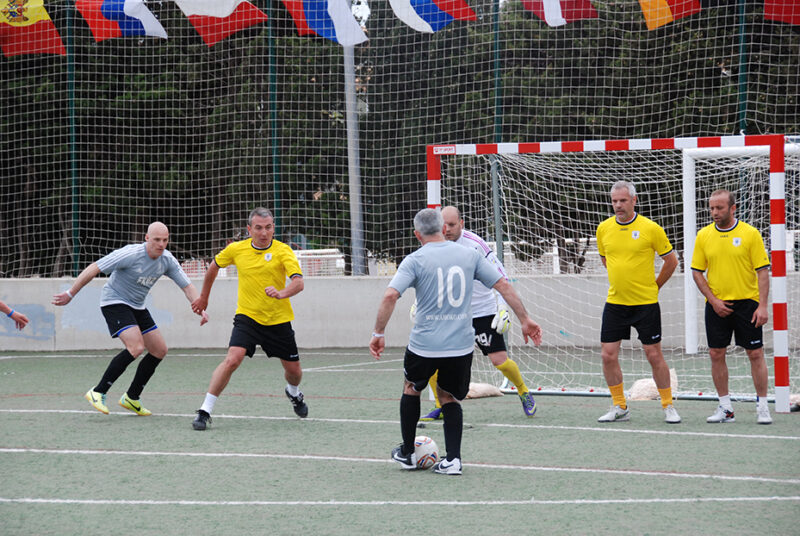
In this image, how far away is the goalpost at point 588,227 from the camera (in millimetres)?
12883

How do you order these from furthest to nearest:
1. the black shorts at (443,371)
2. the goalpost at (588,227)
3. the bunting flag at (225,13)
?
the bunting flag at (225,13), the goalpost at (588,227), the black shorts at (443,371)

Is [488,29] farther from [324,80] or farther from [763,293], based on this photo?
[763,293]

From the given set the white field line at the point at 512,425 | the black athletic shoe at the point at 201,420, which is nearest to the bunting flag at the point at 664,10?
the white field line at the point at 512,425

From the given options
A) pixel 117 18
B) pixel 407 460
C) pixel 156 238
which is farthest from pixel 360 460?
pixel 117 18

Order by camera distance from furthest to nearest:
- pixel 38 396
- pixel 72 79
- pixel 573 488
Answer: pixel 72 79, pixel 38 396, pixel 573 488

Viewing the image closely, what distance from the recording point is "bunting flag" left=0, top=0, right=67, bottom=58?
1614 cm

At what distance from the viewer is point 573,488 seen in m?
6.09

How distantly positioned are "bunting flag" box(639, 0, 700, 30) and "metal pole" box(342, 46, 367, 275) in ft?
15.9

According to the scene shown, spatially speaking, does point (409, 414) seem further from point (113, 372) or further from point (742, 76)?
point (742, 76)

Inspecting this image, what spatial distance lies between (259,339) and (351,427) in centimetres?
114

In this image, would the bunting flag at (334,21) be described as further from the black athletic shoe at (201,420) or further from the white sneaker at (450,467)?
the white sneaker at (450,467)

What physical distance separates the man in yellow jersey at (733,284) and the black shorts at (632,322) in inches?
17.9

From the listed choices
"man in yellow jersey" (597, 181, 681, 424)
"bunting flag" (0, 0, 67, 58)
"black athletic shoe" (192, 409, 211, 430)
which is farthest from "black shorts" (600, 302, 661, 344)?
"bunting flag" (0, 0, 67, 58)

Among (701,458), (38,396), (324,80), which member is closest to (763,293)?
(701,458)
